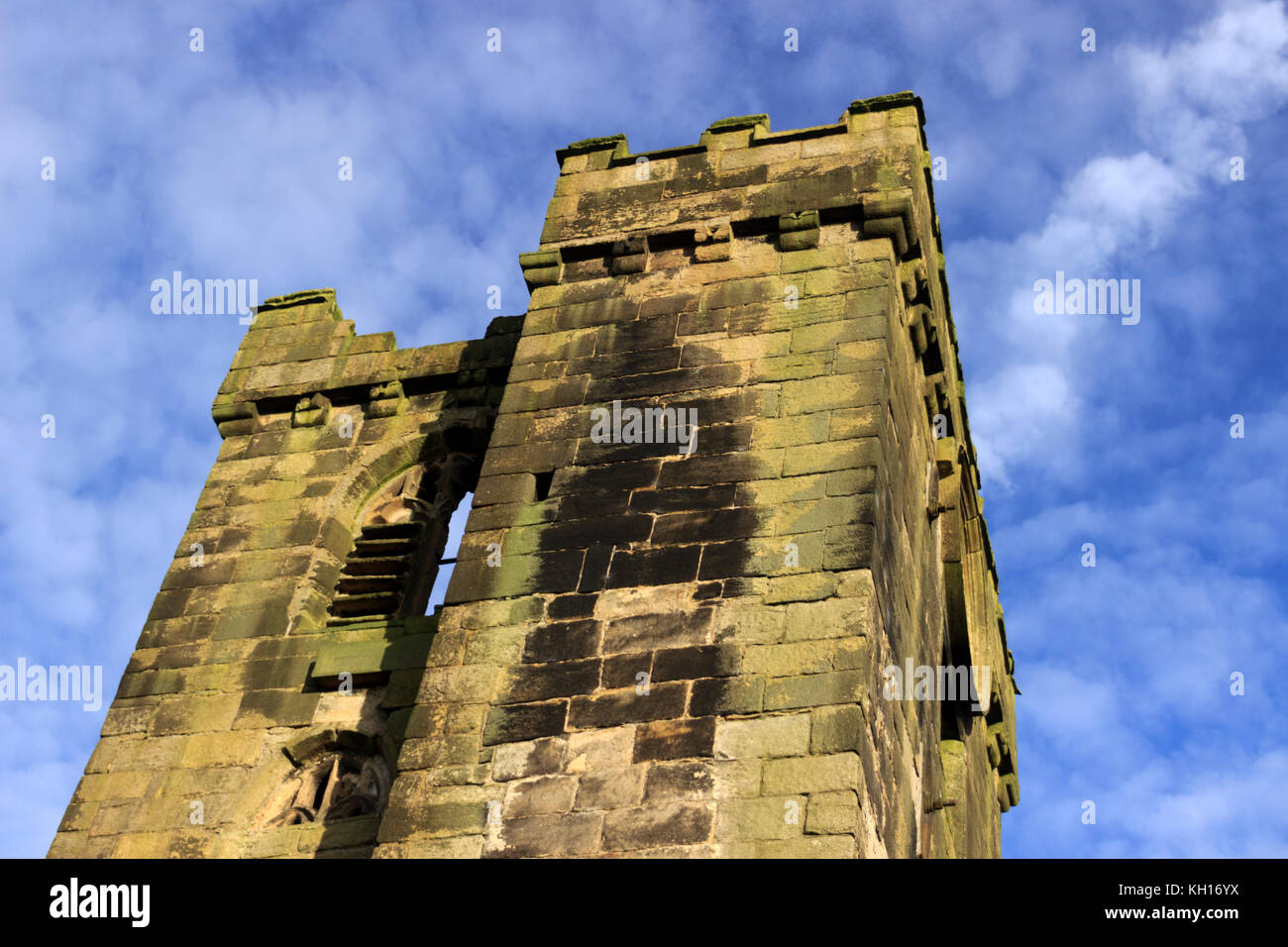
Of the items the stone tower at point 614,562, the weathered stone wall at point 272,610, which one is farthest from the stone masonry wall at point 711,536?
the weathered stone wall at point 272,610

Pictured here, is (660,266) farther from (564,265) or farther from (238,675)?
(238,675)

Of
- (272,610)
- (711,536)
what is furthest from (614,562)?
(272,610)

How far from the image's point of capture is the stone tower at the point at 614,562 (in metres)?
9.87

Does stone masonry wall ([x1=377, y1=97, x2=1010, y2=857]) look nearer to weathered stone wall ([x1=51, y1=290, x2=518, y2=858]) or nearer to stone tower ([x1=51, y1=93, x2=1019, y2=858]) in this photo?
stone tower ([x1=51, y1=93, x2=1019, y2=858])

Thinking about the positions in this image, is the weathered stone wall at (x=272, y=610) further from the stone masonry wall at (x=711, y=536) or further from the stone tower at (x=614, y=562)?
the stone masonry wall at (x=711, y=536)

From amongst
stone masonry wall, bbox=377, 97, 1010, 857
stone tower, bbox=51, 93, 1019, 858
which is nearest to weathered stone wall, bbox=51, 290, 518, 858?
stone tower, bbox=51, 93, 1019, 858

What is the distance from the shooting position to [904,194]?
1280cm

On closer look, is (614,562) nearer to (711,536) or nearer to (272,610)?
(711,536)

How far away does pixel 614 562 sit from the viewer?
10836mm

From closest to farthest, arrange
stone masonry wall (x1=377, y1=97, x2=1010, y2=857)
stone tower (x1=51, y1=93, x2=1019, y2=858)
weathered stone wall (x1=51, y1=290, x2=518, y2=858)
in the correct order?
stone masonry wall (x1=377, y1=97, x2=1010, y2=857) < stone tower (x1=51, y1=93, x2=1019, y2=858) < weathered stone wall (x1=51, y1=290, x2=518, y2=858)

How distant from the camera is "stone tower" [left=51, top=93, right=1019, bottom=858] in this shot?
32.4 feet

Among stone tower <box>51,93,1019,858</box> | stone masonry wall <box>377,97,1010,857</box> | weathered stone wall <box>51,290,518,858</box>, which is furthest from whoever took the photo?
weathered stone wall <box>51,290,518,858</box>
